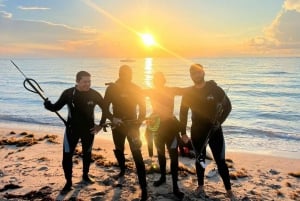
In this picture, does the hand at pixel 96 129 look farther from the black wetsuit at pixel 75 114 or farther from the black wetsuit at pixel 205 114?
the black wetsuit at pixel 205 114

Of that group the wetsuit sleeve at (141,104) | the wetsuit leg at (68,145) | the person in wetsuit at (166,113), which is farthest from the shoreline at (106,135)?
the wetsuit leg at (68,145)

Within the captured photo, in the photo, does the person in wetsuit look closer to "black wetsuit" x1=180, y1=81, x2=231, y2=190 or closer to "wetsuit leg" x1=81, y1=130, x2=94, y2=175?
"black wetsuit" x1=180, y1=81, x2=231, y2=190

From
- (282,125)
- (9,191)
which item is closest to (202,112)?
(9,191)

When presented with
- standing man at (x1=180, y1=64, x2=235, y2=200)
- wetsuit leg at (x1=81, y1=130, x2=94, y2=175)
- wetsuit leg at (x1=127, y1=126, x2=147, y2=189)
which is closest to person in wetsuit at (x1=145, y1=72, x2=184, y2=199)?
standing man at (x1=180, y1=64, x2=235, y2=200)

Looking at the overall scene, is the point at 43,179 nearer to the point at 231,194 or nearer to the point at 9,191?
the point at 9,191

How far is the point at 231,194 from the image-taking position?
6820 mm

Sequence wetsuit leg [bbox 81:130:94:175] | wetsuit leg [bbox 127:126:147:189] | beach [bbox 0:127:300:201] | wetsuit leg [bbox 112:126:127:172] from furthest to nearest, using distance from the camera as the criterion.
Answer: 1. wetsuit leg [bbox 112:126:127:172]
2. wetsuit leg [bbox 81:130:94:175]
3. beach [bbox 0:127:300:201]
4. wetsuit leg [bbox 127:126:147:189]

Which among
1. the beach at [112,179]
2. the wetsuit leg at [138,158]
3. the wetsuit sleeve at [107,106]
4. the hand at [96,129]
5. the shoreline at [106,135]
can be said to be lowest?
the shoreline at [106,135]

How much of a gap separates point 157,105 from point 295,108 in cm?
Result: 2232

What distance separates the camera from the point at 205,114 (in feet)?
21.7

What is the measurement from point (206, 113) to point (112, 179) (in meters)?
2.75

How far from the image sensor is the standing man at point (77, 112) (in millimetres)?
6785

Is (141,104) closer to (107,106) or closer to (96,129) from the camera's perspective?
(107,106)

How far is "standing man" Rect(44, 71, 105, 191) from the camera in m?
6.79
